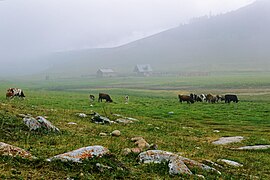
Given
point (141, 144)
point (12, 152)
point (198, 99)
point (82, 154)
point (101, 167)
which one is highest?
point (12, 152)

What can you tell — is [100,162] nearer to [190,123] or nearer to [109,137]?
[109,137]

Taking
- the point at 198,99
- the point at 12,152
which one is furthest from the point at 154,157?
the point at 198,99

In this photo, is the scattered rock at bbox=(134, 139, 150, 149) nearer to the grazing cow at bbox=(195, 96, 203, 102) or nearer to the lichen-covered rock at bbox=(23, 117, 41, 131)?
the lichen-covered rock at bbox=(23, 117, 41, 131)

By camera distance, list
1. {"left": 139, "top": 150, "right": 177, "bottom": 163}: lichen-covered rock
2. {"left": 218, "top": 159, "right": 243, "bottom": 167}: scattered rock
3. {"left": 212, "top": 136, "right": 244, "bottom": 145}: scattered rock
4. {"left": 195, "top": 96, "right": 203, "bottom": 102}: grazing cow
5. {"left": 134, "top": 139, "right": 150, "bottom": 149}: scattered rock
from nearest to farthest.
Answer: {"left": 139, "top": 150, "right": 177, "bottom": 163}: lichen-covered rock
{"left": 218, "top": 159, "right": 243, "bottom": 167}: scattered rock
{"left": 134, "top": 139, "right": 150, "bottom": 149}: scattered rock
{"left": 212, "top": 136, "right": 244, "bottom": 145}: scattered rock
{"left": 195, "top": 96, "right": 203, "bottom": 102}: grazing cow

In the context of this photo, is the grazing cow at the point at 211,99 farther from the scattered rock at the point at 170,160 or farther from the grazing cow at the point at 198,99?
the scattered rock at the point at 170,160

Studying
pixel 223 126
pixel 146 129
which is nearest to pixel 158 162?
pixel 146 129

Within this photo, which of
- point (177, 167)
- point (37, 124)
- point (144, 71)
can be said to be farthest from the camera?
point (144, 71)

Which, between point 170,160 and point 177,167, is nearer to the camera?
point 177,167

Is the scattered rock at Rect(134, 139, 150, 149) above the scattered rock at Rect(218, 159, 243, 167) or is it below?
above

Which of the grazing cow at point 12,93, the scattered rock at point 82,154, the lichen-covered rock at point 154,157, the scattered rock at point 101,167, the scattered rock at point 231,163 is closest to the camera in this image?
the scattered rock at point 101,167

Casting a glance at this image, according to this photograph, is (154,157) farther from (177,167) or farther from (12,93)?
(12,93)

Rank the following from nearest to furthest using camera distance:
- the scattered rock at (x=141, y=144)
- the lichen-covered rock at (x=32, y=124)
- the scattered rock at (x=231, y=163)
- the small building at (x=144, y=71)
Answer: the scattered rock at (x=231, y=163) → the scattered rock at (x=141, y=144) → the lichen-covered rock at (x=32, y=124) → the small building at (x=144, y=71)

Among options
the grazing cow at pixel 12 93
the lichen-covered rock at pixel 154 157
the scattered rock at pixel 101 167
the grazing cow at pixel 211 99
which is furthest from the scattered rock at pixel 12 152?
the grazing cow at pixel 211 99

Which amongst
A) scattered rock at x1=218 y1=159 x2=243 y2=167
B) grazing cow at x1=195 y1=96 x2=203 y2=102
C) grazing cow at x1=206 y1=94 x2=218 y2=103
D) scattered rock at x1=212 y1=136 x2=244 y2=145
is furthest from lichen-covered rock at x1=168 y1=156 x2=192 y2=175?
grazing cow at x1=195 y1=96 x2=203 y2=102
